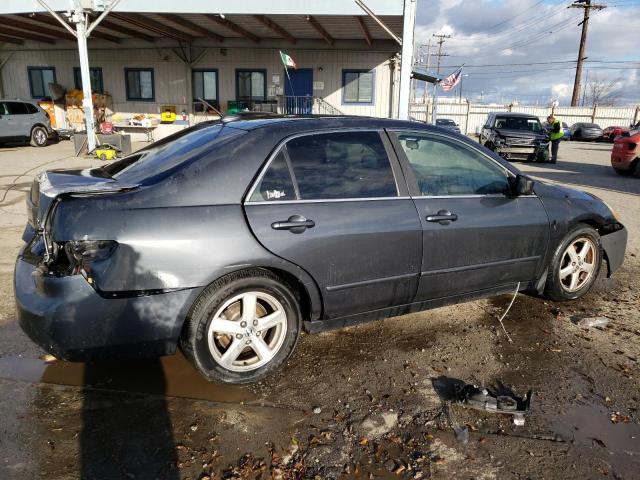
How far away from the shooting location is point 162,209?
106 inches

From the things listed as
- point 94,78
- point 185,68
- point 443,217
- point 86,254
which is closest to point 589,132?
point 185,68

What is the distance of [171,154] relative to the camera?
320cm

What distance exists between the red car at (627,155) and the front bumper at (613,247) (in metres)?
10.5

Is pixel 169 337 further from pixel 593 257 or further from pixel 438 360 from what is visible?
pixel 593 257

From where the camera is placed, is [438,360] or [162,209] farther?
[438,360]

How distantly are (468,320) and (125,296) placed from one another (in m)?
2.74

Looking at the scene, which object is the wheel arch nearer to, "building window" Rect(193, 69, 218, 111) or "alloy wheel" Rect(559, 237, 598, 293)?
"alloy wheel" Rect(559, 237, 598, 293)

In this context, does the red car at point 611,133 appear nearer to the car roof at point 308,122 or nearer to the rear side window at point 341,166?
the car roof at point 308,122

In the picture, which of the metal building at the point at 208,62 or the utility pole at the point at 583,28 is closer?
the metal building at the point at 208,62

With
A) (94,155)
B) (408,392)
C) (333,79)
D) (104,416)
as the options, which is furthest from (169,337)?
(333,79)

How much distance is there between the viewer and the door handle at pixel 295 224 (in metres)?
2.93

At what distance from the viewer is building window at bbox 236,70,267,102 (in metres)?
19.8

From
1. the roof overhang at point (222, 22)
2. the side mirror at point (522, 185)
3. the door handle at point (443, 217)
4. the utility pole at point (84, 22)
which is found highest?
the roof overhang at point (222, 22)

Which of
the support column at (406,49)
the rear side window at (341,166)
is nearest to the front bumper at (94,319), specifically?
the rear side window at (341,166)
